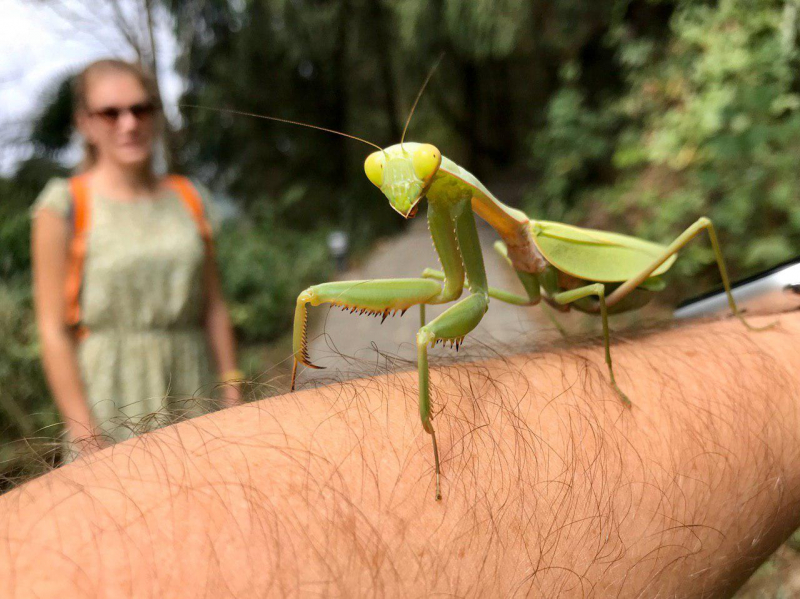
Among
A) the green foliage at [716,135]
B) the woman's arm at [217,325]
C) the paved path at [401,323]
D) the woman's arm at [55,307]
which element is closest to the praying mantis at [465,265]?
the paved path at [401,323]

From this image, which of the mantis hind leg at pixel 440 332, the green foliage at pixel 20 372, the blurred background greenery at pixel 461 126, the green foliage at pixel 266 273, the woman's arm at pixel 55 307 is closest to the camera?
Answer: the mantis hind leg at pixel 440 332

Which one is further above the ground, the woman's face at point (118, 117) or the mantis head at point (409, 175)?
the woman's face at point (118, 117)

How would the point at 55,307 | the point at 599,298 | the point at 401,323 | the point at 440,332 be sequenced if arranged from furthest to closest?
the point at 401,323, the point at 55,307, the point at 599,298, the point at 440,332

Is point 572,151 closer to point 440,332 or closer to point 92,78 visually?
point 92,78

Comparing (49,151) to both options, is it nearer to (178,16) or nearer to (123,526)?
(178,16)

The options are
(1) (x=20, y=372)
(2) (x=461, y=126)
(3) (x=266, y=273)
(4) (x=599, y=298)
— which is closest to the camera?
(4) (x=599, y=298)

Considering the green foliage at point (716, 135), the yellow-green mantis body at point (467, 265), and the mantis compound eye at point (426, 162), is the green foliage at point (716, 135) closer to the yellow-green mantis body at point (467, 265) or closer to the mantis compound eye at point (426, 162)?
the yellow-green mantis body at point (467, 265)

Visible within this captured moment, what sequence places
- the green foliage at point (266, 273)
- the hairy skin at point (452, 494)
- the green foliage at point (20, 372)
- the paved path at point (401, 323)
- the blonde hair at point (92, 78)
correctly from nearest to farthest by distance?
1. the hairy skin at point (452, 494)
2. the paved path at point (401, 323)
3. the blonde hair at point (92, 78)
4. the green foliage at point (20, 372)
5. the green foliage at point (266, 273)

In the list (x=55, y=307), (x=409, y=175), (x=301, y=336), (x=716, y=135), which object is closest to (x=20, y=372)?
(x=55, y=307)
